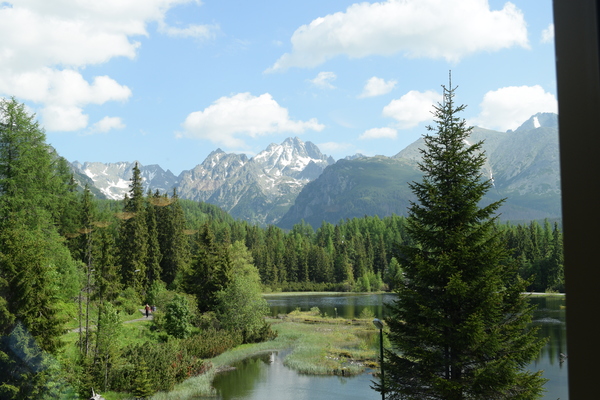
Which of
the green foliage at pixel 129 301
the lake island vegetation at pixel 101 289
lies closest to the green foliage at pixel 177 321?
the lake island vegetation at pixel 101 289

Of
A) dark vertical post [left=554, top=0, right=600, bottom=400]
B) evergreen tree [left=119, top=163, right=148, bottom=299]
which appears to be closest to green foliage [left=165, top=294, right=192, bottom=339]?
evergreen tree [left=119, top=163, right=148, bottom=299]

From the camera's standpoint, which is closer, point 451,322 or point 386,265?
point 451,322

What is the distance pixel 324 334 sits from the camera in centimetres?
3862

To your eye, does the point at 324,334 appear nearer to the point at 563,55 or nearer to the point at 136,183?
the point at 136,183

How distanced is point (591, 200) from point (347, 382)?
85.1 ft

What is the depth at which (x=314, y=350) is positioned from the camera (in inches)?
1281

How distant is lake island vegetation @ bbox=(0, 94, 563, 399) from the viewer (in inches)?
630

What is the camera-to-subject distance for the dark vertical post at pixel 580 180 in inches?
39.8

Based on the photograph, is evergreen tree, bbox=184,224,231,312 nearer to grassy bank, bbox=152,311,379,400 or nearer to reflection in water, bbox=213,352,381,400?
grassy bank, bbox=152,311,379,400

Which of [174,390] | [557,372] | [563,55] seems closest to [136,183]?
[174,390]

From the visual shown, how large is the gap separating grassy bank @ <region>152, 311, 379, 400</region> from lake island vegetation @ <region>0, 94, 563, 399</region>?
109 centimetres

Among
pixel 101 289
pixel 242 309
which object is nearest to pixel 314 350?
pixel 242 309

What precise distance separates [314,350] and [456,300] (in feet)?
Answer: 69.1

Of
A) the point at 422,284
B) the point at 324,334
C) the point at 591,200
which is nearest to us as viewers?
the point at 591,200
